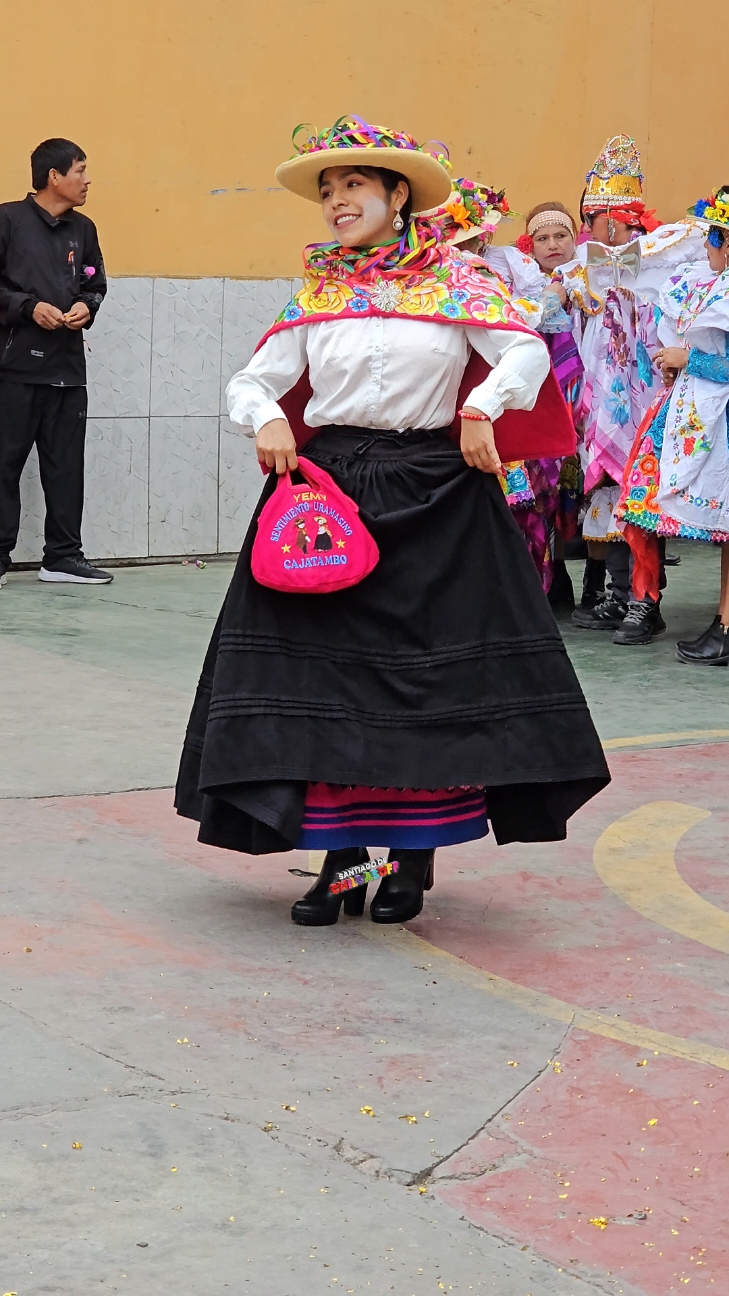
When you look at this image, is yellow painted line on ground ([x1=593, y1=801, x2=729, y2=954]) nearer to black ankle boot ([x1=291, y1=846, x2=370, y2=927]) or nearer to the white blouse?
black ankle boot ([x1=291, y1=846, x2=370, y2=927])

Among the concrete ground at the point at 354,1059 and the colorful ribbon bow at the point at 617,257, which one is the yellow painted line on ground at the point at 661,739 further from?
the colorful ribbon bow at the point at 617,257

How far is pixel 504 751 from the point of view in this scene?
4.11 m

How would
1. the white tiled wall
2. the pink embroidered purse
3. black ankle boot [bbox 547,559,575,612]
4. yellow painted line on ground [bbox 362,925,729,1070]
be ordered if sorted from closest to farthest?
yellow painted line on ground [bbox 362,925,729,1070], the pink embroidered purse, black ankle boot [bbox 547,559,575,612], the white tiled wall

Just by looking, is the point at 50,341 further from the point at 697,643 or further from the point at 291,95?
the point at 697,643

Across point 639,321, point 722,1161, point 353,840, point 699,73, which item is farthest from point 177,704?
point 699,73

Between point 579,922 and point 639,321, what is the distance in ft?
15.1

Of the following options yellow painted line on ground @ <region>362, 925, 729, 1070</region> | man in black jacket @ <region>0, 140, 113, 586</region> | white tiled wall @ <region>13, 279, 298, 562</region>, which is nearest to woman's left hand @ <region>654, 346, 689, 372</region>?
man in black jacket @ <region>0, 140, 113, 586</region>

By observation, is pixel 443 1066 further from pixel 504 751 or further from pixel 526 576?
pixel 526 576

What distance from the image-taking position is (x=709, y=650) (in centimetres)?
787

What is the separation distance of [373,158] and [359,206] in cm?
11

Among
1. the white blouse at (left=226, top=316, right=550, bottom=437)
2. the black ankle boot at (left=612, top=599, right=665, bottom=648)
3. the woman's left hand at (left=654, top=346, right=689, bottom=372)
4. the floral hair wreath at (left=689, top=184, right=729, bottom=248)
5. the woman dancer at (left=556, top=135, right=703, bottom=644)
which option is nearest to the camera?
the white blouse at (left=226, top=316, right=550, bottom=437)

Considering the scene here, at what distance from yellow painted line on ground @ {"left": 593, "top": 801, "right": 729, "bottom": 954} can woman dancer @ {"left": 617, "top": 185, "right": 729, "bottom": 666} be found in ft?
8.38

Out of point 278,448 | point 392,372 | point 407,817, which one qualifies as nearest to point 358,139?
point 392,372

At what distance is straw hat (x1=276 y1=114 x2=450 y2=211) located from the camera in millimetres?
4168
